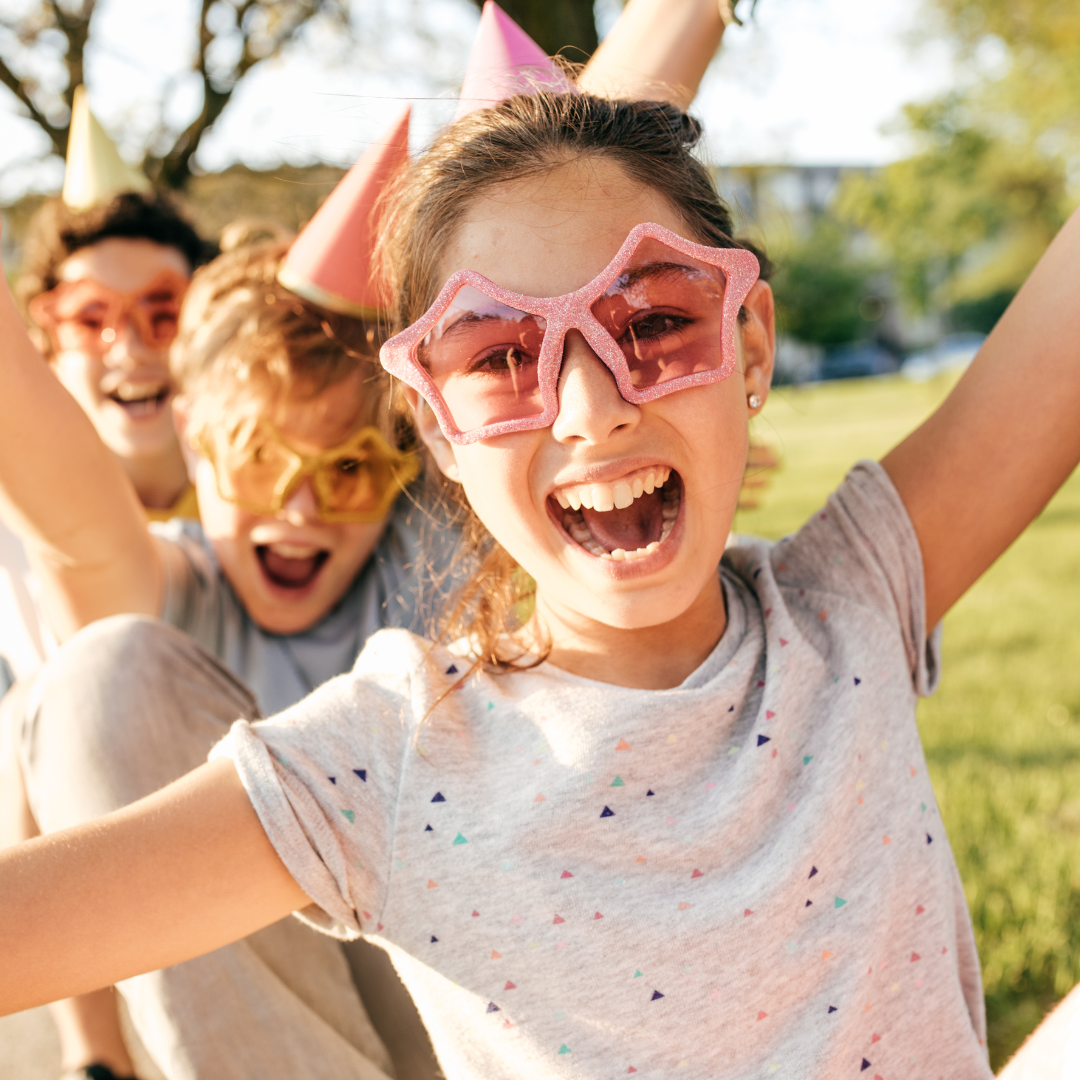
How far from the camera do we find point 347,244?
8.23 feet

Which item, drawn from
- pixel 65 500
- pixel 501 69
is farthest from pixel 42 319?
pixel 501 69

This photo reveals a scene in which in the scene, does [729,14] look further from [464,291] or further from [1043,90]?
[1043,90]

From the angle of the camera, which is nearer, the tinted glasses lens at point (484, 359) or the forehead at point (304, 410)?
the tinted glasses lens at point (484, 359)

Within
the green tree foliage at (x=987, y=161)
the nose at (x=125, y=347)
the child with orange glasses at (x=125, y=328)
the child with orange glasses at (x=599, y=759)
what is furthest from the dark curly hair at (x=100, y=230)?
the green tree foliage at (x=987, y=161)

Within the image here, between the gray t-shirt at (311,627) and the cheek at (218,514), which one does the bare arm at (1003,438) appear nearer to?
the gray t-shirt at (311,627)

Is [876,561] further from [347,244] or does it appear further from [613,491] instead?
[347,244]

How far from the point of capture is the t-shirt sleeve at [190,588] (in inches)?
104

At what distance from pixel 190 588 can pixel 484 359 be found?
149 cm

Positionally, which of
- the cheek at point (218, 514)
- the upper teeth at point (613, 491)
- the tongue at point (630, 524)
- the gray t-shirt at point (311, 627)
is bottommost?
the gray t-shirt at point (311, 627)

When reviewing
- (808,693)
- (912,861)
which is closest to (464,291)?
(808,693)

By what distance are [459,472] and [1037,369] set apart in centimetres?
99

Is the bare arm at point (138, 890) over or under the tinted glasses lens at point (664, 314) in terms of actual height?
under

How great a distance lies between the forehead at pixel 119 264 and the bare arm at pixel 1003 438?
2.86m

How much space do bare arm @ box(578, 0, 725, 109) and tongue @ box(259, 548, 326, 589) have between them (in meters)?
1.40
